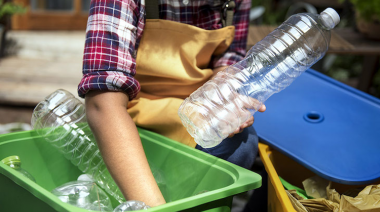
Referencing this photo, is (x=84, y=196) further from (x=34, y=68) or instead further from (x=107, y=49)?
(x=34, y=68)

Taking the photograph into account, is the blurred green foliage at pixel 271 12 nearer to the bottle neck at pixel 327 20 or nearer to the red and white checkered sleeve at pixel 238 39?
the red and white checkered sleeve at pixel 238 39

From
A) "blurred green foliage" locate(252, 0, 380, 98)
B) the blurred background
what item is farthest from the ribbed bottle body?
"blurred green foliage" locate(252, 0, 380, 98)

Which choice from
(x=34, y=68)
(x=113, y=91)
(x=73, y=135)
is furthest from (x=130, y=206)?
(x=34, y=68)

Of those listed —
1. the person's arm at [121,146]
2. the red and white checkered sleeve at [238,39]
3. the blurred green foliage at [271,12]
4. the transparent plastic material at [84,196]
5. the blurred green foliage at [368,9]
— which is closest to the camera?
the person's arm at [121,146]

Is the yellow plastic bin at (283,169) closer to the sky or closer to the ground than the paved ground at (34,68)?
closer to the sky

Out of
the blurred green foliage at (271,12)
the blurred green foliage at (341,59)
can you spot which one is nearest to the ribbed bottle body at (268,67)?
the blurred green foliage at (341,59)

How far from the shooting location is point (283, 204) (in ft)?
3.25

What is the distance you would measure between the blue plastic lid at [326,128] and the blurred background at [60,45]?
532 millimetres

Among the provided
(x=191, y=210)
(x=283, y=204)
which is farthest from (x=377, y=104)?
(x=191, y=210)

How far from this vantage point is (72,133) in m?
1.40

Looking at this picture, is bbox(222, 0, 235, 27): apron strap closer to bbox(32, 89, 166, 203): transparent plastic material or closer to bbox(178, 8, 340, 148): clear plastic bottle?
bbox(178, 8, 340, 148): clear plastic bottle

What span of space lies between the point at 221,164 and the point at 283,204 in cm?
19

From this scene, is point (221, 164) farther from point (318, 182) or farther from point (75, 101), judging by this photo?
point (75, 101)

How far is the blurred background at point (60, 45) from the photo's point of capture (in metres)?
2.42
